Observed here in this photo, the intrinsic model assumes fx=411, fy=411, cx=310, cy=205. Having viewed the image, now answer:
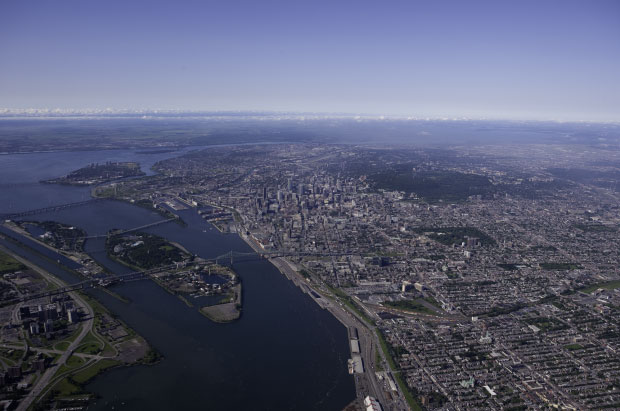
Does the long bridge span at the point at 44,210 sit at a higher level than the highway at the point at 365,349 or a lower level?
higher

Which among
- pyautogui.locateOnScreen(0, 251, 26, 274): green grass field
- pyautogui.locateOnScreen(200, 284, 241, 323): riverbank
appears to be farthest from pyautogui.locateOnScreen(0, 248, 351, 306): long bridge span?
pyautogui.locateOnScreen(200, 284, 241, 323): riverbank

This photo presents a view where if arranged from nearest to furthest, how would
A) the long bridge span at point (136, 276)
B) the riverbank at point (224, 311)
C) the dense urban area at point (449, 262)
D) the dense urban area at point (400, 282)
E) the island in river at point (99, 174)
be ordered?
the dense urban area at point (400, 282) < the dense urban area at point (449, 262) < the riverbank at point (224, 311) < the long bridge span at point (136, 276) < the island in river at point (99, 174)

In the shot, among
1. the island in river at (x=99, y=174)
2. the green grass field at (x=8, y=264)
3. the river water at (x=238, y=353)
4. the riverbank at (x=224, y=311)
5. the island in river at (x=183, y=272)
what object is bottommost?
the river water at (x=238, y=353)

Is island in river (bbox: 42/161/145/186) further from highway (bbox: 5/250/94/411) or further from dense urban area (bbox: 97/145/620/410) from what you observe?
highway (bbox: 5/250/94/411)

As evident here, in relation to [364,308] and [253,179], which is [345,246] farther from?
[253,179]

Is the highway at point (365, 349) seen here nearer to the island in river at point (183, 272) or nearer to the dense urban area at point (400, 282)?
the dense urban area at point (400, 282)

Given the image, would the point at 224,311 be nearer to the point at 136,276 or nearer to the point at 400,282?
the point at 136,276

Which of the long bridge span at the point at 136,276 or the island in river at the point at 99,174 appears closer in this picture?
the long bridge span at the point at 136,276

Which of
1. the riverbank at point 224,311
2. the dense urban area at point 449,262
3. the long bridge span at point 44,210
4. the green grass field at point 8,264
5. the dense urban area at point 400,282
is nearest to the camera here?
the dense urban area at point 400,282

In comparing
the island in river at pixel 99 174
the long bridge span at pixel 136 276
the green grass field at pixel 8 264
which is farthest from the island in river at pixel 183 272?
the island in river at pixel 99 174

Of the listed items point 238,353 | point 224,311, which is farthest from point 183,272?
point 238,353
